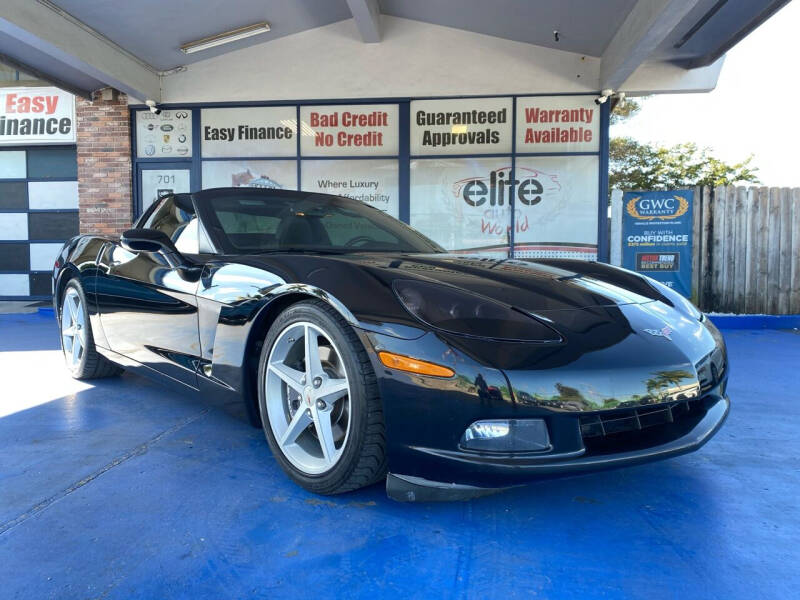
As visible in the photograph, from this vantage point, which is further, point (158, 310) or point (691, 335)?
point (158, 310)

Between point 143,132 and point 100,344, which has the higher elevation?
point 143,132

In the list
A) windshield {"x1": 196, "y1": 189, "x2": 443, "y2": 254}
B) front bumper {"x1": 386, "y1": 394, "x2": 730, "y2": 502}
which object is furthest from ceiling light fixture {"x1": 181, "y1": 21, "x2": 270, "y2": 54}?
front bumper {"x1": 386, "y1": 394, "x2": 730, "y2": 502}

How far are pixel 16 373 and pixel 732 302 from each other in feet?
26.4

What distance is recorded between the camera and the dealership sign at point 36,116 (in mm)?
9664

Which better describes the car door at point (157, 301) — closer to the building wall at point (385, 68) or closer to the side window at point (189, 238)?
the side window at point (189, 238)

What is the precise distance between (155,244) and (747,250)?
7.53 meters

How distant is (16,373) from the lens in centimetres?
435

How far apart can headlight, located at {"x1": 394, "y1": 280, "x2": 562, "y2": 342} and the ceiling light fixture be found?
735 cm

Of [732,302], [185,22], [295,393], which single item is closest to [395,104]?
[185,22]

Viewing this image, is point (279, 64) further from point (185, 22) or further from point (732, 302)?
point (732, 302)

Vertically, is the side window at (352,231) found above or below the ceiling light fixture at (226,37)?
below

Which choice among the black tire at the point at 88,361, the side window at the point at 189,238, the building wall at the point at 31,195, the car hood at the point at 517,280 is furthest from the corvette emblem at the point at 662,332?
the building wall at the point at 31,195

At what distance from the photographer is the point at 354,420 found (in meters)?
1.95

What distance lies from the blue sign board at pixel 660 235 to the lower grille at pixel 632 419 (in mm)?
6220
